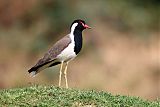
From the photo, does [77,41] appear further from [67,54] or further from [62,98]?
[62,98]

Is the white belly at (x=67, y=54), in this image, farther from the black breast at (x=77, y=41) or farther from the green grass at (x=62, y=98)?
the green grass at (x=62, y=98)

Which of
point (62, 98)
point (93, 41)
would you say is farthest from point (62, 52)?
point (93, 41)

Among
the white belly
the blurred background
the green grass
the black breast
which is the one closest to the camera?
the green grass

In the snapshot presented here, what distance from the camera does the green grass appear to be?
39.7 feet

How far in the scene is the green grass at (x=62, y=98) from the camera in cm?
1211

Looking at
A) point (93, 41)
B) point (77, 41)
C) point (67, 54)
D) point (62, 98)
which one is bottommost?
point (62, 98)

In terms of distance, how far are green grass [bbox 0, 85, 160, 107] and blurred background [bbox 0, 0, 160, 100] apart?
1037 cm

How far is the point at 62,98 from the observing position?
12.4 m

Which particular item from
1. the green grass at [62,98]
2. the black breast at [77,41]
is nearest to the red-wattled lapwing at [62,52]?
the black breast at [77,41]

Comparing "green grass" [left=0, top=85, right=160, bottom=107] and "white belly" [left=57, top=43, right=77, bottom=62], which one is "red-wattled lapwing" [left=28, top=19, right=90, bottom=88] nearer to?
"white belly" [left=57, top=43, right=77, bottom=62]

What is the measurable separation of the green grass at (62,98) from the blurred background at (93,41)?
1037 centimetres

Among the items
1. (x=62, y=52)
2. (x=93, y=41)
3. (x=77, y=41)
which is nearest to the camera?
(x=62, y=52)

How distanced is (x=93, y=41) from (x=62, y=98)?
42.2ft

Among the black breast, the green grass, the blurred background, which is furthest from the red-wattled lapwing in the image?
the blurred background
